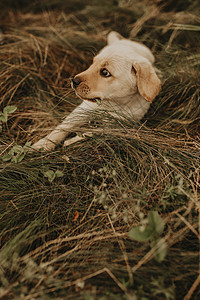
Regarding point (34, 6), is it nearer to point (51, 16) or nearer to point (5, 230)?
point (51, 16)

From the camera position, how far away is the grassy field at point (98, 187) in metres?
1.13

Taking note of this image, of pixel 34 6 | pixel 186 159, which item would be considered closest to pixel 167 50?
pixel 186 159

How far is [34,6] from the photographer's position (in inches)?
155

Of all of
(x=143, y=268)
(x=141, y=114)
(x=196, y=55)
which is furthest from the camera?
(x=196, y=55)

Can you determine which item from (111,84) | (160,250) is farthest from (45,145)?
(160,250)

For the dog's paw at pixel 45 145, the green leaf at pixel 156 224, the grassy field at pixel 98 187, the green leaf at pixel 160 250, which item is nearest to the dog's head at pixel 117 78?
the grassy field at pixel 98 187

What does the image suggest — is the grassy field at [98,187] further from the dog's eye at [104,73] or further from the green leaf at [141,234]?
the dog's eye at [104,73]

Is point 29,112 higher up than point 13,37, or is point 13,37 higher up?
point 13,37

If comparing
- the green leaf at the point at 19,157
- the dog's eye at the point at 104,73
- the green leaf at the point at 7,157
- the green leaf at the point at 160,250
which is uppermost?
the dog's eye at the point at 104,73

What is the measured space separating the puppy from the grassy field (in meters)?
0.16

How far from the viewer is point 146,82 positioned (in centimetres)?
185

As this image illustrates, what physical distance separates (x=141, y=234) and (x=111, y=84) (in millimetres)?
1239

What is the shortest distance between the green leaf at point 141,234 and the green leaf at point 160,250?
4 centimetres

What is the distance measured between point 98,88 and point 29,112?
0.79 meters
